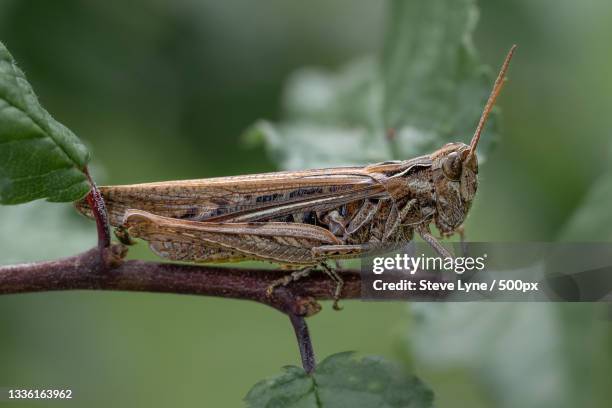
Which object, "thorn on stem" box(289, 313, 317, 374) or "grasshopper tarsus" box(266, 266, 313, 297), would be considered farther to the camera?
"grasshopper tarsus" box(266, 266, 313, 297)

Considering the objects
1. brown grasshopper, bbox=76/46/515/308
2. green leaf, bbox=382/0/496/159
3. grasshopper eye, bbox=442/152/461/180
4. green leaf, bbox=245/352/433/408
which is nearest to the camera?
green leaf, bbox=245/352/433/408

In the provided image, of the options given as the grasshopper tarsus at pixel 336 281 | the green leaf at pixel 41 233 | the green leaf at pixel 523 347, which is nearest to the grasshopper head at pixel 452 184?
the green leaf at pixel 523 347

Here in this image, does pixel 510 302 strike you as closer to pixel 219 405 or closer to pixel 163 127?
pixel 219 405

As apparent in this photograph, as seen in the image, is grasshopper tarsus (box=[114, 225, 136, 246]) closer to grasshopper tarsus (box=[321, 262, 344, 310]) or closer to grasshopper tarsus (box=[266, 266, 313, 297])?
grasshopper tarsus (box=[266, 266, 313, 297])

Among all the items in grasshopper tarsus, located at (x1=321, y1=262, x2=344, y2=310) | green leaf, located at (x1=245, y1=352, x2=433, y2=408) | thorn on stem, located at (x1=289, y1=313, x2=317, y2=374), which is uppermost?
grasshopper tarsus, located at (x1=321, y1=262, x2=344, y2=310)

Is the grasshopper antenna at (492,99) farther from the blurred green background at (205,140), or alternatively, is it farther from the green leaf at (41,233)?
the green leaf at (41,233)

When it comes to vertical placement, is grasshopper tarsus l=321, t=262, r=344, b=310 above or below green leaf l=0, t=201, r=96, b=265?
below

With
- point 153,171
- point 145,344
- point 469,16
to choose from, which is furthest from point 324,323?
point 469,16

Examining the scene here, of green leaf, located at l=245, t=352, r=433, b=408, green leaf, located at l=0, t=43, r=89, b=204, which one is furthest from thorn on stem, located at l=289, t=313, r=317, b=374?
green leaf, located at l=0, t=43, r=89, b=204
